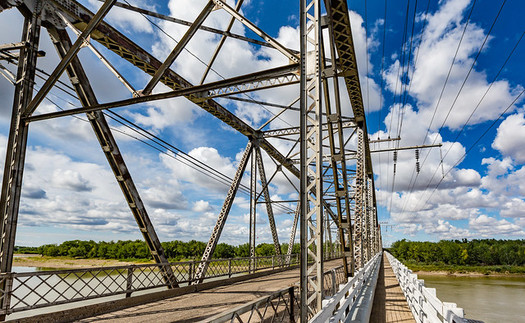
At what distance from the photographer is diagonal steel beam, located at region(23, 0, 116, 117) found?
8148mm

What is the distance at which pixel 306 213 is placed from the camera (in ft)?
20.3

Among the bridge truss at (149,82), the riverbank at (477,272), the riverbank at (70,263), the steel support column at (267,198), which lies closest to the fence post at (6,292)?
the bridge truss at (149,82)

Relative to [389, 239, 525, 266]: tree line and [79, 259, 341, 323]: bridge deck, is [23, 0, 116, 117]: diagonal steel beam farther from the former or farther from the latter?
[389, 239, 525, 266]: tree line

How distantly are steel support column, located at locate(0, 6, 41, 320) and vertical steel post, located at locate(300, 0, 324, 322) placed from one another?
815 centimetres

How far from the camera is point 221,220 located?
1588 centimetres

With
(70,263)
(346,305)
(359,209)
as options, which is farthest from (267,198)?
(70,263)

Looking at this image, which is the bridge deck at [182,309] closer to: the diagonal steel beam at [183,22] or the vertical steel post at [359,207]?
the vertical steel post at [359,207]

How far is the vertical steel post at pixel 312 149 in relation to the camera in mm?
6141

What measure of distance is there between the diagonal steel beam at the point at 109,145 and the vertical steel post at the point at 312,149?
6833mm

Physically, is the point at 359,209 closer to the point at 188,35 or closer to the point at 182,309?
the point at 182,309

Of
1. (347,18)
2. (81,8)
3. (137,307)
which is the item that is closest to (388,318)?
(137,307)

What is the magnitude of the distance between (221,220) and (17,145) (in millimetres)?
9184

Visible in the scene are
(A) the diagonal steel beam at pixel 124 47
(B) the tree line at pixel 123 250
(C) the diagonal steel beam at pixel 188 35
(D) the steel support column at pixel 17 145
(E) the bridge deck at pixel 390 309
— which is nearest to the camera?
(C) the diagonal steel beam at pixel 188 35

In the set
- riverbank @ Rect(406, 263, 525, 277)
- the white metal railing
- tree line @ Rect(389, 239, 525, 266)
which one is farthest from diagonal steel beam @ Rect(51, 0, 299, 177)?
tree line @ Rect(389, 239, 525, 266)
